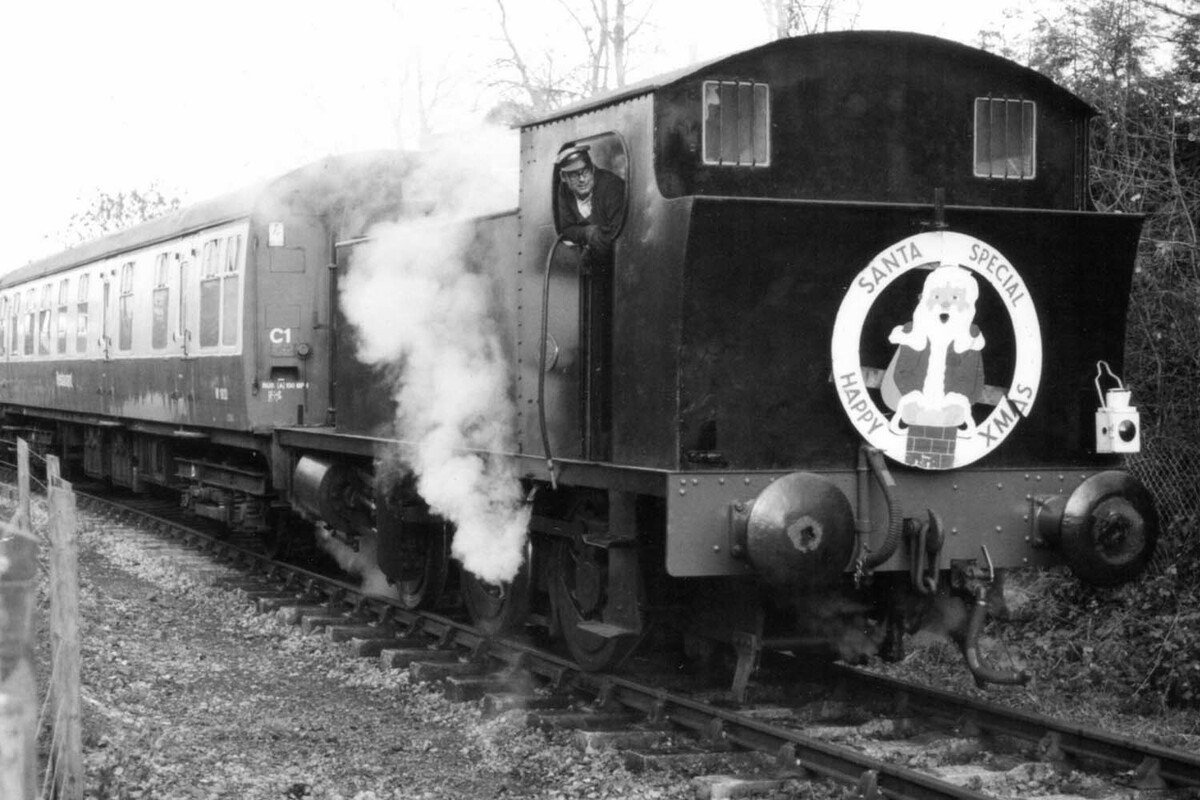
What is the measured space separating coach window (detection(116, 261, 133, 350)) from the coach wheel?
23.0 ft

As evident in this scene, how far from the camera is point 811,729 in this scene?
672 centimetres

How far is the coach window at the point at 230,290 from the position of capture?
11891 mm

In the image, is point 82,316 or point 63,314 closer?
point 82,316

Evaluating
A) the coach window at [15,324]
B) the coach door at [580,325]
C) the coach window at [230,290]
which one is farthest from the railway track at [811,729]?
the coach window at [15,324]

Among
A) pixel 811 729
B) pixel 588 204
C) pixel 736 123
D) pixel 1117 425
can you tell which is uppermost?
pixel 736 123

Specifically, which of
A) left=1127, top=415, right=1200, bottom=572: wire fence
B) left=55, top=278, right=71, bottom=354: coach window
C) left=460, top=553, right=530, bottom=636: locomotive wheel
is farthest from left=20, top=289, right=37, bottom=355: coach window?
left=1127, top=415, right=1200, bottom=572: wire fence

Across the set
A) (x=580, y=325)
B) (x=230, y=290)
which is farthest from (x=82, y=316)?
(x=580, y=325)

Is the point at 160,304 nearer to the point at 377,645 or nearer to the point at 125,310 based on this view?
the point at 125,310

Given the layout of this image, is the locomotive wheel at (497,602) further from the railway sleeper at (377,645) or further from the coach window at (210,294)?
the coach window at (210,294)

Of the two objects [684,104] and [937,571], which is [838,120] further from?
[937,571]

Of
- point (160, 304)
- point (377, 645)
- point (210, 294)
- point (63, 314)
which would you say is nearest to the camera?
point (377, 645)

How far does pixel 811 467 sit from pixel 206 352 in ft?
25.1

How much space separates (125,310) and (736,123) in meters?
10.9

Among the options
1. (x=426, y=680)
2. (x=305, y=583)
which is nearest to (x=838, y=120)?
(x=426, y=680)
